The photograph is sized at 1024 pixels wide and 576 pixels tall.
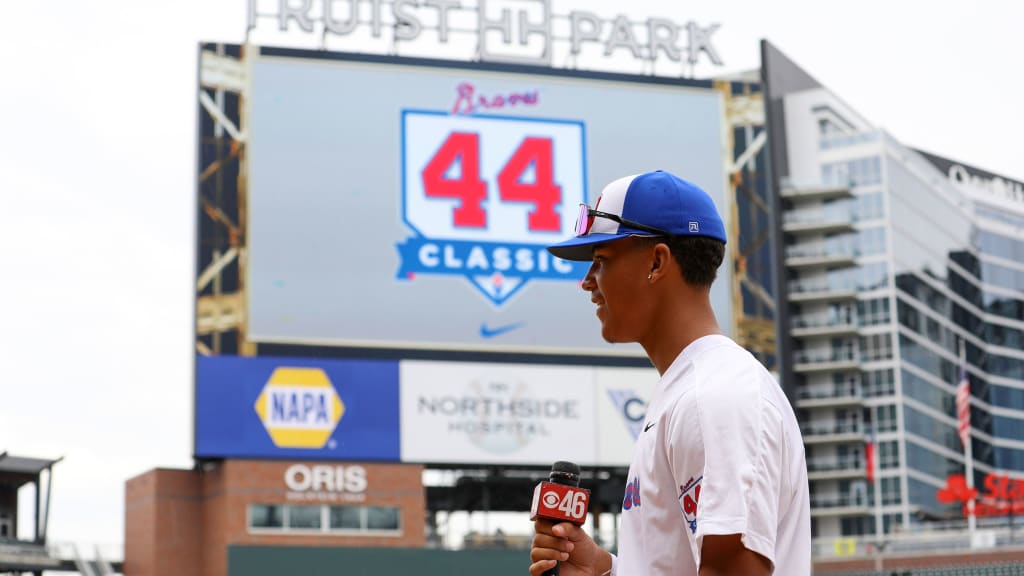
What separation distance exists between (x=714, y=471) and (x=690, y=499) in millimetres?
90

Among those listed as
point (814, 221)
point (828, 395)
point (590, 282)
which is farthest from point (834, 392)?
point (590, 282)

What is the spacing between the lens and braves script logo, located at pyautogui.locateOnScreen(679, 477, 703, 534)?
98.5 inches

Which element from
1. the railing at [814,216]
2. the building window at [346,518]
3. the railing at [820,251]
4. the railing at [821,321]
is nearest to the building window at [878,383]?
the railing at [821,321]

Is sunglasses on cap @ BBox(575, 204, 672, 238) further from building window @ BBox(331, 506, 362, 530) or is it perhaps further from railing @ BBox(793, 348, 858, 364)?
railing @ BBox(793, 348, 858, 364)

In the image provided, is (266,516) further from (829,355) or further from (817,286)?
(817,286)

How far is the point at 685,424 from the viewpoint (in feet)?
8.31

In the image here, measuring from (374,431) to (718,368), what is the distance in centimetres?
4210

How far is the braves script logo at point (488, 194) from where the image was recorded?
4456cm

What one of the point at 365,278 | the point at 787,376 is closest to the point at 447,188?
the point at 365,278

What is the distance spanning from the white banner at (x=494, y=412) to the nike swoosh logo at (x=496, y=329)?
87 centimetres

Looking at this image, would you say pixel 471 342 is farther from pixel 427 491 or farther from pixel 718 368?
pixel 718 368

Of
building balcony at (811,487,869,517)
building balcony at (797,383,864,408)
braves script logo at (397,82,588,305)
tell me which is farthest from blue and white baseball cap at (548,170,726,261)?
building balcony at (797,383,864,408)

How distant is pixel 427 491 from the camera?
158 ft

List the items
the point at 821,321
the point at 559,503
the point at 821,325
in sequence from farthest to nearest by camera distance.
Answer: the point at 821,321 < the point at 821,325 < the point at 559,503
